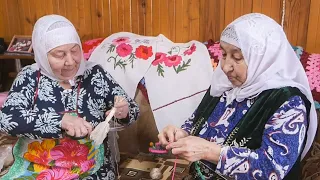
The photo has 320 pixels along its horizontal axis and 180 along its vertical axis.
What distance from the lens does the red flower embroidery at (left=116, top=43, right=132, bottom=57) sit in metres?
2.23

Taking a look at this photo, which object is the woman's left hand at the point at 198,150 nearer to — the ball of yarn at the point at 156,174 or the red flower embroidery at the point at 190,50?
the ball of yarn at the point at 156,174

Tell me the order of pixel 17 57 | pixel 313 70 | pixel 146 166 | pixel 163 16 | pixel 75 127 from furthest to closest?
pixel 17 57, pixel 163 16, pixel 146 166, pixel 313 70, pixel 75 127

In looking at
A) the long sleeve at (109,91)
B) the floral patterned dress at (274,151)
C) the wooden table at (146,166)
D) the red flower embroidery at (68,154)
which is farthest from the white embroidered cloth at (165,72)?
the floral patterned dress at (274,151)

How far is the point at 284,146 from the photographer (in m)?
1.14

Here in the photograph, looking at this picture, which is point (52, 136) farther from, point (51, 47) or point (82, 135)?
point (51, 47)

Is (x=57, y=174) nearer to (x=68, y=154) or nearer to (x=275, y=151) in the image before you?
(x=68, y=154)

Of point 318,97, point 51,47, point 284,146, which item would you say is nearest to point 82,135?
point 51,47

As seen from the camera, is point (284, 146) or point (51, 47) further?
point (51, 47)

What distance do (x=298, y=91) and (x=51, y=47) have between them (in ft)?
3.24

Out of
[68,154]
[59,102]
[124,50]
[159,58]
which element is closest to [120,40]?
[124,50]

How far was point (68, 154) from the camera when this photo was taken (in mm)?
1600

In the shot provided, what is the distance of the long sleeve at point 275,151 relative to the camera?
1.14m

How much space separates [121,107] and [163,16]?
3.55 feet

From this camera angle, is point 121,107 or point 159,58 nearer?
point 121,107
